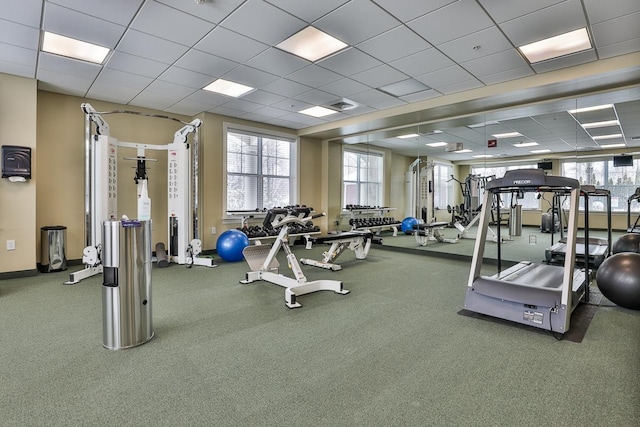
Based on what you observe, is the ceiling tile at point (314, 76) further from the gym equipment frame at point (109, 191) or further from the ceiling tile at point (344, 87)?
the gym equipment frame at point (109, 191)

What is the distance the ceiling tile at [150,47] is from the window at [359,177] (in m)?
5.18

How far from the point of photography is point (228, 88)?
5.29 meters

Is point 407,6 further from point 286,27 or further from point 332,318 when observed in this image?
point 332,318

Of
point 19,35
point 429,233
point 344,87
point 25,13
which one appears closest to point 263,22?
point 344,87

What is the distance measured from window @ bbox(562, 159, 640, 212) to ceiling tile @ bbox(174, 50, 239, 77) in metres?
5.52

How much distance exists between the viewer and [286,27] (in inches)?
133

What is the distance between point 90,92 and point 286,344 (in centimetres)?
535

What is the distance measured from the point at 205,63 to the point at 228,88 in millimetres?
1046

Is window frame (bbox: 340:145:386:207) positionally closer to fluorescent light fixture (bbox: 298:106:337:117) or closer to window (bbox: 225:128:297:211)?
window (bbox: 225:128:297:211)

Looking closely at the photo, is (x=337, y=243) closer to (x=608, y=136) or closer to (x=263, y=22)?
(x=263, y=22)

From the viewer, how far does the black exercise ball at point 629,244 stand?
4535 millimetres

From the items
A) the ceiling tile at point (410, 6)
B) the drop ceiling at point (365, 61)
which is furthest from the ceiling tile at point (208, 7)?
the ceiling tile at point (410, 6)

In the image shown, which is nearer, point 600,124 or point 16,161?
point 16,161

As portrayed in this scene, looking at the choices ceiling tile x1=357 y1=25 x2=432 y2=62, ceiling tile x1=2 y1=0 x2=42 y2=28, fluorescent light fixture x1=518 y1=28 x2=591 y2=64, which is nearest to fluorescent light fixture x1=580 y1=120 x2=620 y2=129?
fluorescent light fixture x1=518 y1=28 x2=591 y2=64
